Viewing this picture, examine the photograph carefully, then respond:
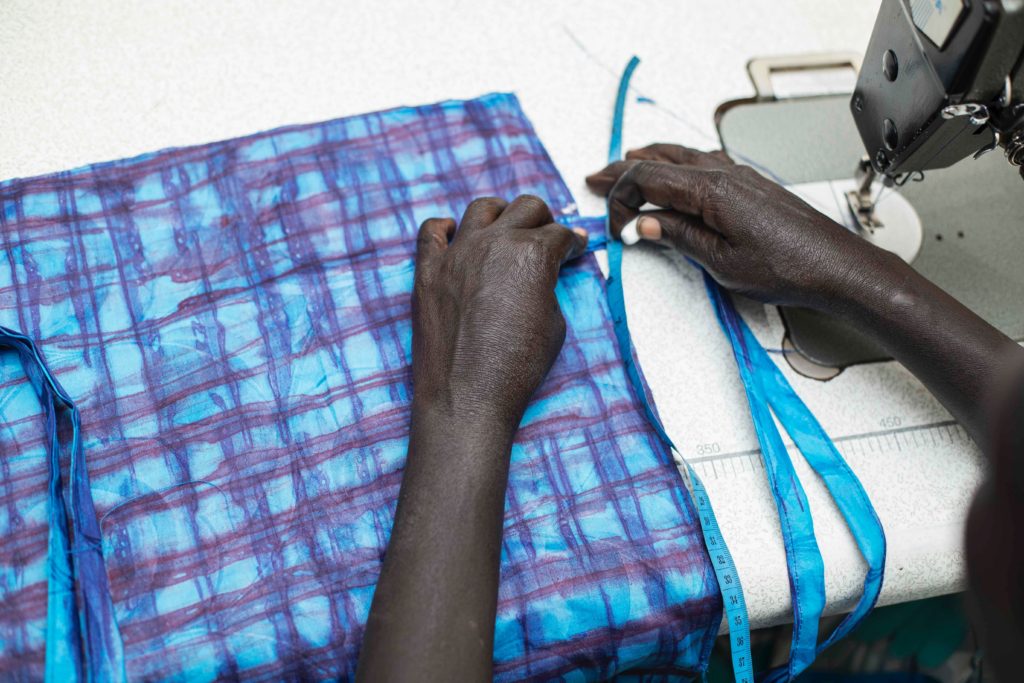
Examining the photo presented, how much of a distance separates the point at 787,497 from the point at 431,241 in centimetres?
63

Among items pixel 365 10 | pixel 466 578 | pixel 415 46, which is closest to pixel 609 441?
pixel 466 578

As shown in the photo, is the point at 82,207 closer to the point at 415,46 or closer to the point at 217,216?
the point at 217,216

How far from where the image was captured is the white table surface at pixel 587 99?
1.20m

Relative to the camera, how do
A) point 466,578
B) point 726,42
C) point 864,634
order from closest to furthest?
1. point 466,578
2. point 864,634
3. point 726,42

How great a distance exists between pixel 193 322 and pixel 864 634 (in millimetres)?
1289

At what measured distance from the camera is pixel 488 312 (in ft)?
3.76

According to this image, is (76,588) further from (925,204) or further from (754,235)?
(925,204)

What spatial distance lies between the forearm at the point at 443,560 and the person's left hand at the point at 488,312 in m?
0.04

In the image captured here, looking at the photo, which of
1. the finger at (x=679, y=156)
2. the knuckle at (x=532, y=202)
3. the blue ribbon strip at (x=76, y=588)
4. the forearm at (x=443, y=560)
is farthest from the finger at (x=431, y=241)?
the blue ribbon strip at (x=76, y=588)

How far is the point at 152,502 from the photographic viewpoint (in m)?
1.10

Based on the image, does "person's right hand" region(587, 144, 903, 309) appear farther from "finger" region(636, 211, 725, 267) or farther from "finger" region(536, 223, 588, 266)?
"finger" region(536, 223, 588, 266)

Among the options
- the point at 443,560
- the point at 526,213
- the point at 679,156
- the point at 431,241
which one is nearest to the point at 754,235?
the point at 679,156

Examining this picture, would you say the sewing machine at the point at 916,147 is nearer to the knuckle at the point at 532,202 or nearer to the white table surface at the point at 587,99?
the white table surface at the point at 587,99

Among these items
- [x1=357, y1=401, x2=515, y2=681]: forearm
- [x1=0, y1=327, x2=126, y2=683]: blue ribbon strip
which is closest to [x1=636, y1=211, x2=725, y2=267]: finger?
[x1=357, y1=401, x2=515, y2=681]: forearm
